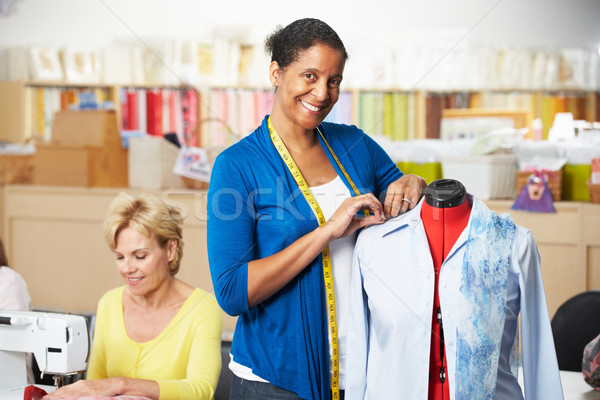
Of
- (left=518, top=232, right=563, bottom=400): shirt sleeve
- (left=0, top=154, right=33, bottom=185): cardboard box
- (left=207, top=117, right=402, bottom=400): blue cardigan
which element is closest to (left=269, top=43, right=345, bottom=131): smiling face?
(left=207, top=117, right=402, bottom=400): blue cardigan

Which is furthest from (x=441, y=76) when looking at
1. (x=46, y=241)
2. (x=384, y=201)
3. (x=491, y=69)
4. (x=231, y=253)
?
(x=231, y=253)

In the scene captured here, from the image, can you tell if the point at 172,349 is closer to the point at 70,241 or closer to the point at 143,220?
the point at 143,220

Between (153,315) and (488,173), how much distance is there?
6.37 feet

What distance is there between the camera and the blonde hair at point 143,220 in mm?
2078

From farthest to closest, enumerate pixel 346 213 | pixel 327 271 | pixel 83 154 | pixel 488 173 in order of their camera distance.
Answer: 1. pixel 83 154
2. pixel 488 173
3. pixel 327 271
4. pixel 346 213

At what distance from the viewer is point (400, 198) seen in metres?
1.44

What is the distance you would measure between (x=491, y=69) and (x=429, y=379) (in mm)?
3602

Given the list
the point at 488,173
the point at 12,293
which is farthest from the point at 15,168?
the point at 488,173

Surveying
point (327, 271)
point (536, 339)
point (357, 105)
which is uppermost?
point (357, 105)

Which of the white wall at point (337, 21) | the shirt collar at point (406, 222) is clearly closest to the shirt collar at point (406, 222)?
the shirt collar at point (406, 222)

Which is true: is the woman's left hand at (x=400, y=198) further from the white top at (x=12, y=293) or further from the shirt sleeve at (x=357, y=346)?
the white top at (x=12, y=293)

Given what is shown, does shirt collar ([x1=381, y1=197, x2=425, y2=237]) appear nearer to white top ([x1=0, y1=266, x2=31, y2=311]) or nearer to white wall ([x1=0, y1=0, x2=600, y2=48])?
white top ([x1=0, y1=266, x2=31, y2=311])

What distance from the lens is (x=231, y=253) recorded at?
1306 millimetres

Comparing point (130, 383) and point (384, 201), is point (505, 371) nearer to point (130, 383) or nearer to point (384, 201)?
point (384, 201)
